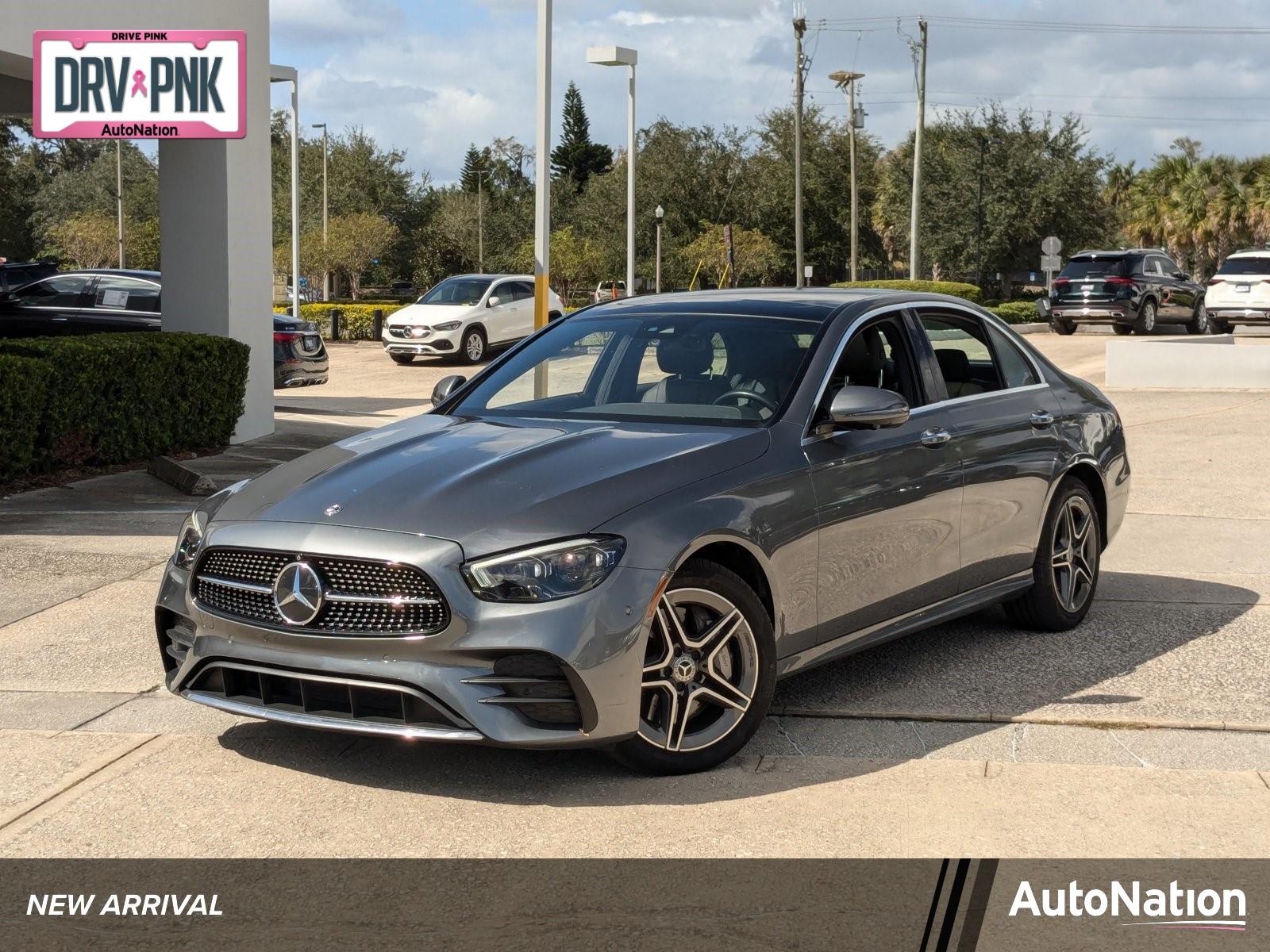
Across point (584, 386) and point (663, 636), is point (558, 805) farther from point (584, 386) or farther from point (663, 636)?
point (584, 386)

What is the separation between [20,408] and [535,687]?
7.86 metres

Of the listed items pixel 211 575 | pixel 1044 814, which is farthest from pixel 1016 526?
pixel 211 575

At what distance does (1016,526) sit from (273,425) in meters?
11.2

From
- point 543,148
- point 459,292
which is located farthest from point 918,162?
point 543,148

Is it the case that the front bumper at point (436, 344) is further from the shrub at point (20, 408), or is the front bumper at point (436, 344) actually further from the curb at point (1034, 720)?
the curb at point (1034, 720)

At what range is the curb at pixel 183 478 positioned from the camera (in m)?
12.0

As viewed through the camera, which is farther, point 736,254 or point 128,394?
point 736,254

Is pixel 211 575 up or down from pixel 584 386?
down

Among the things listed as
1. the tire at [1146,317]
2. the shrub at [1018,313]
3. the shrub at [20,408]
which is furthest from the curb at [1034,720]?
the shrub at [1018,313]

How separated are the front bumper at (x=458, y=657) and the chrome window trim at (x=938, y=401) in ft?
4.34

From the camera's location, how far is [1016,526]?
22.9 feet

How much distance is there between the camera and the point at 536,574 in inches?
189

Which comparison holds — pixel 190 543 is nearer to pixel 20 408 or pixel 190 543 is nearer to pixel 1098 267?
pixel 20 408

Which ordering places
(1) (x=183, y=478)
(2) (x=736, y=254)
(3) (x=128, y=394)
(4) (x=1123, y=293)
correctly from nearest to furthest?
(1) (x=183, y=478)
(3) (x=128, y=394)
(4) (x=1123, y=293)
(2) (x=736, y=254)
